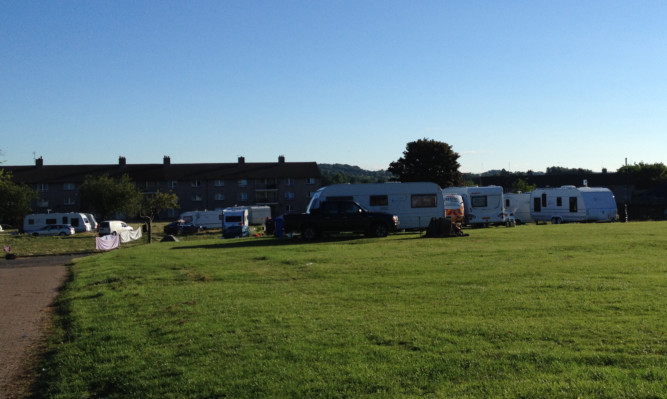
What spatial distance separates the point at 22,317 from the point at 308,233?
16.6 m

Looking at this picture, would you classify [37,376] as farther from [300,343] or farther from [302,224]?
[302,224]

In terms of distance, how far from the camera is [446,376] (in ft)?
20.9

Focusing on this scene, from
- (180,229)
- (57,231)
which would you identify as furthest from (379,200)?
(57,231)

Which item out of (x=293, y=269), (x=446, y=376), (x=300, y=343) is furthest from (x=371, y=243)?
(x=446, y=376)

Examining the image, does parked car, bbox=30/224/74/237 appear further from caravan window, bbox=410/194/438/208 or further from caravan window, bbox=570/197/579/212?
caravan window, bbox=570/197/579/212

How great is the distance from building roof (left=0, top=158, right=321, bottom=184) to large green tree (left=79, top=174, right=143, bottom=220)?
19.2 meters

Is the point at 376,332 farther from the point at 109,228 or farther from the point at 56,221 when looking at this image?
the point at 56,221

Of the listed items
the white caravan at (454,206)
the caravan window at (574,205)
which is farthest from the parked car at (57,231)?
the caravan window at (574,205)

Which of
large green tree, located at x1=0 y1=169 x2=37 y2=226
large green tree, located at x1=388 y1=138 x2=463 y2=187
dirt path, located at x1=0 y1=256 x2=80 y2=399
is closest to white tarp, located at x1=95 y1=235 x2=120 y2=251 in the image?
dirt path, located at x1=0 y1=256 x2=80 y2=399

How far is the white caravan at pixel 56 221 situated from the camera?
212 ft

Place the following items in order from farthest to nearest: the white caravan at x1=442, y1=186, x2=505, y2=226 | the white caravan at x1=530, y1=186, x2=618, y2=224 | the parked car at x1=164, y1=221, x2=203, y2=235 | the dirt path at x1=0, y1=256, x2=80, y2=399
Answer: the parked car at x1=164, y1=221, x2=203, y2=235 → the white caravan at x1=530, y1=186, x2=618, y2=224 → the white caravan at x1=442, y1=186, x2=505, y2=226 → the dirt path at x1=0, y1=256, x2=80, y2=399

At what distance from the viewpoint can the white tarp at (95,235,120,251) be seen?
36.2 metres

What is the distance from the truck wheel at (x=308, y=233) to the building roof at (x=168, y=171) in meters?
65.7

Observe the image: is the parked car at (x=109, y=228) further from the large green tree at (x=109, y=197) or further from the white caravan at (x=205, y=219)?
the large green tree at (x=109, y=197)
